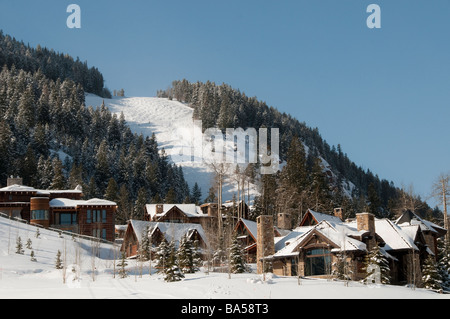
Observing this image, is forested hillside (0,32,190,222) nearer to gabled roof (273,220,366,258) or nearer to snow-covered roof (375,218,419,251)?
gabled roof (273,220,366,258)

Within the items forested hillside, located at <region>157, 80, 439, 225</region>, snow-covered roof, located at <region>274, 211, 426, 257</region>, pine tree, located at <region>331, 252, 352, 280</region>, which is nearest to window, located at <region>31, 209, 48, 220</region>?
snow-covered roof, located at <region>274, 211, 426, 257</region>

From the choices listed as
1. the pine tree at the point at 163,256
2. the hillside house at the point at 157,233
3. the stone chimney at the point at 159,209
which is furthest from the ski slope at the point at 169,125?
the pine tree at the point at 163,256

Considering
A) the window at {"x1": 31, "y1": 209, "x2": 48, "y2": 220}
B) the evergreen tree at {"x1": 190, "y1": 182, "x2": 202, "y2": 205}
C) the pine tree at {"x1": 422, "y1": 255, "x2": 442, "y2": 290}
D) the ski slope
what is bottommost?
the pine tree at {"x1": 422, "y1": 255, "x2": 442, "y2": 290}

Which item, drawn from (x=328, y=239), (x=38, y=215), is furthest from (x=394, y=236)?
(x=38, y=215)

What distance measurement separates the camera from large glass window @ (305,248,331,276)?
3809 cm

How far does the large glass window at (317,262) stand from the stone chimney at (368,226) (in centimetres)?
388

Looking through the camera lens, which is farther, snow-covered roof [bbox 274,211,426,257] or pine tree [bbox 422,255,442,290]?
snow-covered roof [bbox 274,211,426,257]

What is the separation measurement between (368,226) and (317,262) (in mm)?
5201

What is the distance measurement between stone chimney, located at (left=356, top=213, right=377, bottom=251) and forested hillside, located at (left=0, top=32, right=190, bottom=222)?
47721 millimetres

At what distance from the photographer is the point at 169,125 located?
150 m

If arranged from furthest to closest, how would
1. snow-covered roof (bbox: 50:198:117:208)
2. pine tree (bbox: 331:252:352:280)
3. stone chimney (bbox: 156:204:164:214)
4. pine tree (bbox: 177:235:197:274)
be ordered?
stone chimney (bbox: 156:204:164:214)
snow-covered roof (bbox: 50:198:117:208)
pine tree (bbox: 177:235:197:274)
pine tree (bbox: 331:252:352:280)

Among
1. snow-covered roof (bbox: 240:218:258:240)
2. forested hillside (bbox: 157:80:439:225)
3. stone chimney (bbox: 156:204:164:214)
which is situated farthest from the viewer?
forested hillside (bbox: 157:80:439:225)

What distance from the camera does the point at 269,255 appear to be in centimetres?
4062
